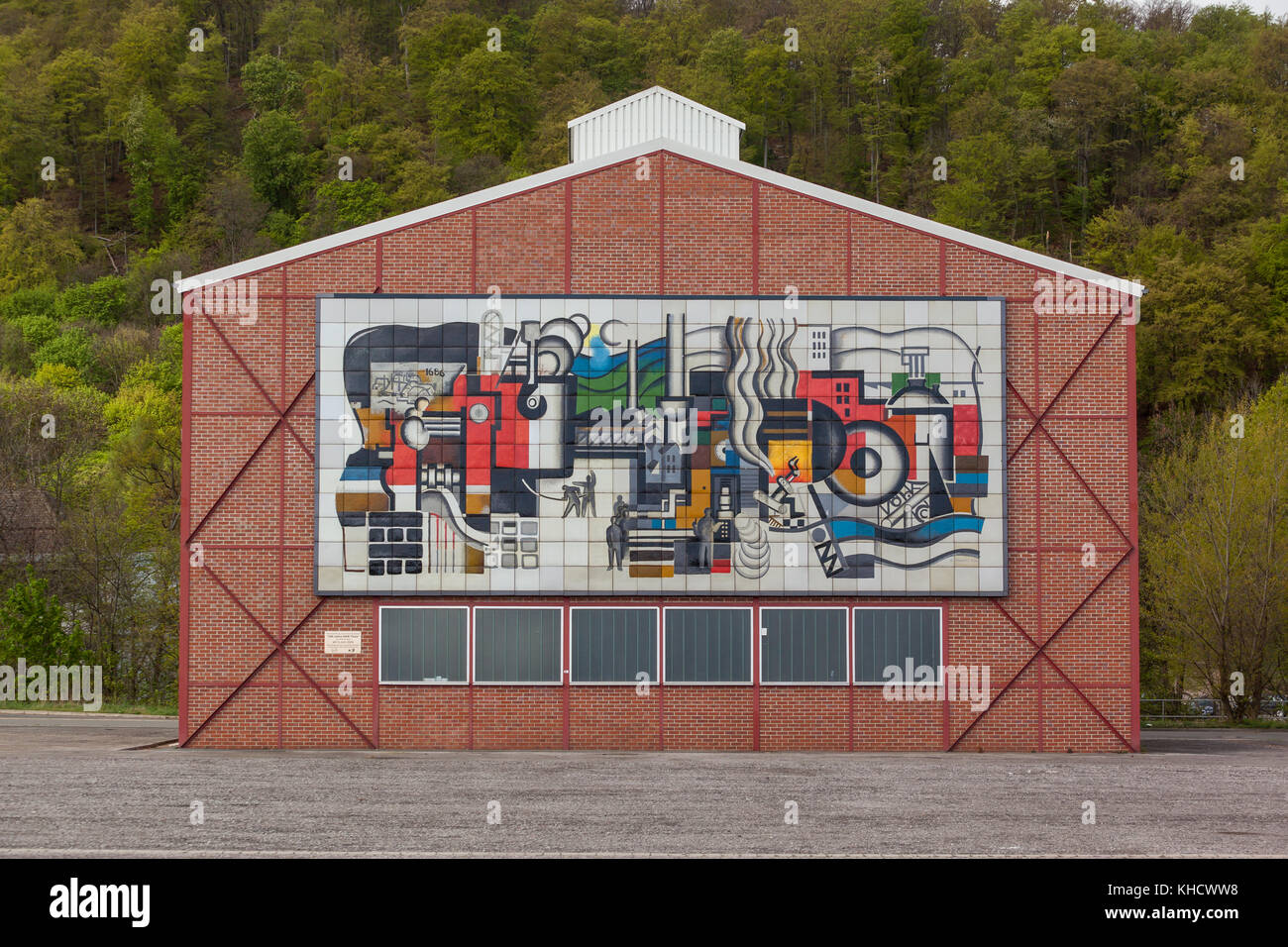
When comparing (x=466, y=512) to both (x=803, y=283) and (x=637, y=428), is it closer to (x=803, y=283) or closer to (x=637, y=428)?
(x=637, y=428)

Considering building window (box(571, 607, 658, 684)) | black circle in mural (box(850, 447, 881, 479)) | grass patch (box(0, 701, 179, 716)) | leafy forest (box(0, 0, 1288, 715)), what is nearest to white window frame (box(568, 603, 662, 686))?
building window (box(571, 607, 658, 684))

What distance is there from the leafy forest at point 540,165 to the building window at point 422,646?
18.6 meters

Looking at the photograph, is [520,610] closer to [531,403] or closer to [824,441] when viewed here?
[531,403]

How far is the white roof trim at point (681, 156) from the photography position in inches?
1045

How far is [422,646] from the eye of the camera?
26141 mm

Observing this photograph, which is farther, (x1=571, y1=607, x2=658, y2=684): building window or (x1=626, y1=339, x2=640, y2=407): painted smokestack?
(x1=626, y1=339, x2=640, y2=407): painted smokestack

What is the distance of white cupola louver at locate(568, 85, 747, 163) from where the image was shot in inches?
1146

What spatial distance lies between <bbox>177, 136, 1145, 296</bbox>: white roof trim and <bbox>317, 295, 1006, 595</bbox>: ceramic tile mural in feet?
4.41

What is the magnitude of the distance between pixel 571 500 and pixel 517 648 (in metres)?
3.03

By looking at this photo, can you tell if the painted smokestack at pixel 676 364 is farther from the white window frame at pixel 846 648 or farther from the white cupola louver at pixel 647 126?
the white cupola louver at pixel 647 126

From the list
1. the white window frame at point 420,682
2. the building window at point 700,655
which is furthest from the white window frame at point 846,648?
the white window frame at point 420,682

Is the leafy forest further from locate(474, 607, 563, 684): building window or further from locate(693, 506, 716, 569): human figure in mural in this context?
locate(693, 506, 716, 569): human figure in mural

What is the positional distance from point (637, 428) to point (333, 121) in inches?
4291

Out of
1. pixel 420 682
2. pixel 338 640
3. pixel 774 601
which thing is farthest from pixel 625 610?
pixel 338 640
